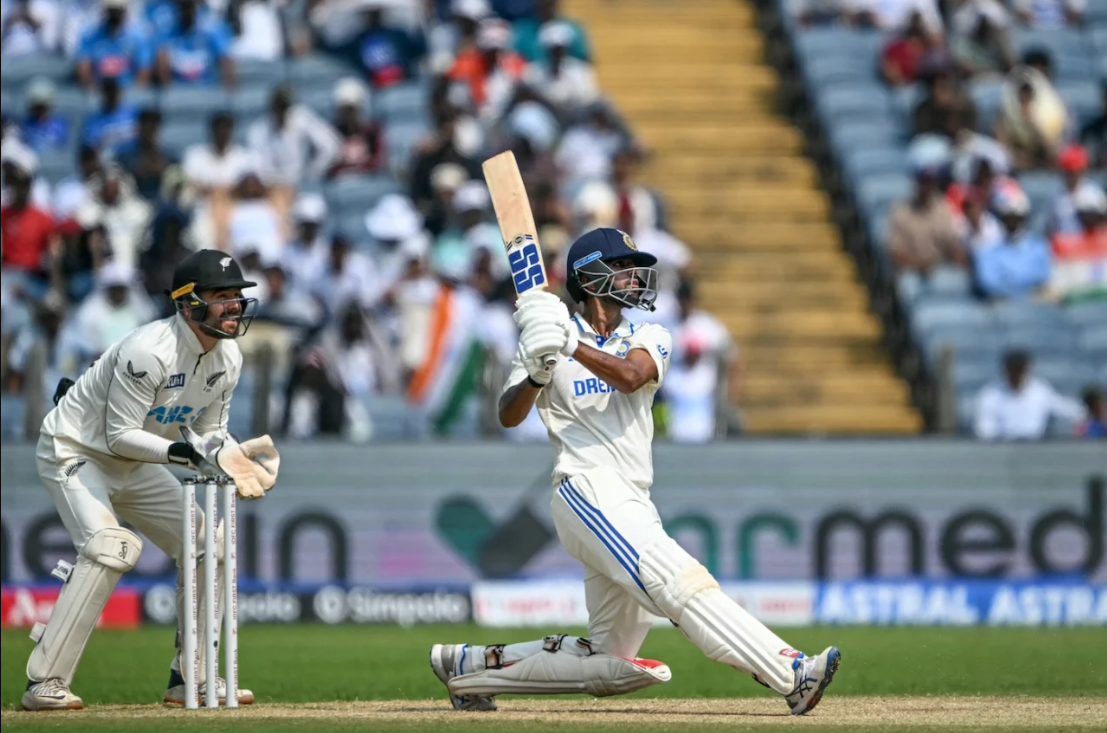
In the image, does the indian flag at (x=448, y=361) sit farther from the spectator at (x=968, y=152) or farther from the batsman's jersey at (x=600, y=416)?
the batsman's jersey at (x=600, y=416)

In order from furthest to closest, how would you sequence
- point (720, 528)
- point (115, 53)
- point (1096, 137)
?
point (1096, 137)
point (115, 53)
point (720, 528)

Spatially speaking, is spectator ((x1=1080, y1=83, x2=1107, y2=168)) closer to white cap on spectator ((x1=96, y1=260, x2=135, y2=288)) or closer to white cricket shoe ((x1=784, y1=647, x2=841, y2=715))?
white cap on spectator ((x1=96, y1=260, x2=135, y2=288))

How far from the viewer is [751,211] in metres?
17.9

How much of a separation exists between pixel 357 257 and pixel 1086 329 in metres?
5.93

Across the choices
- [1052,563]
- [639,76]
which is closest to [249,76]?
[639,76]

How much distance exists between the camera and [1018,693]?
8.52 metres

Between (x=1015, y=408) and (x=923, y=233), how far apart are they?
75.9 inches

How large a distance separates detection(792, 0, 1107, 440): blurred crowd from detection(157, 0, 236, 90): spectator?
5.84 m

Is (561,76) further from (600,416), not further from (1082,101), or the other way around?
(600,416)

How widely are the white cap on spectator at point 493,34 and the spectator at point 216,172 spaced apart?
8.51 feet

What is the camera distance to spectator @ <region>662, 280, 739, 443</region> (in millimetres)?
14109

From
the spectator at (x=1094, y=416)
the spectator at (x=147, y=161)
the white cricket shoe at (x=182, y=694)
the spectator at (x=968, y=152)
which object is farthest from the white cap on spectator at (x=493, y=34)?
the white cricket shoe at (x=182, y=694)

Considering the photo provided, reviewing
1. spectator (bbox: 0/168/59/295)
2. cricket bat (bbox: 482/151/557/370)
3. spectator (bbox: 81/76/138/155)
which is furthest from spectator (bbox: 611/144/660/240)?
cricket bat (bbox: 482/151/557/370)

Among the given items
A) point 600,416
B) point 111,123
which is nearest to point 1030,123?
point 111,123
